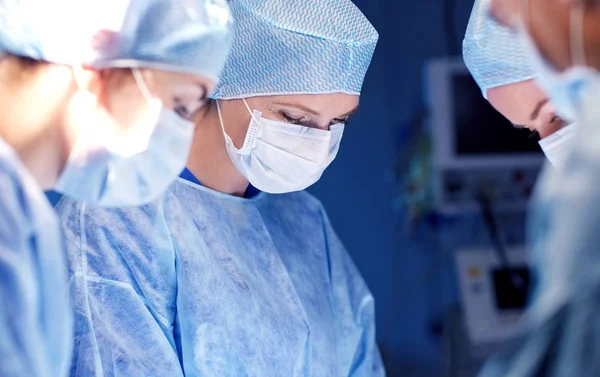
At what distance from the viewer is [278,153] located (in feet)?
4.68

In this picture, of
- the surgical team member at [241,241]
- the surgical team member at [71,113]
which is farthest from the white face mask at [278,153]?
the surgical team member at [71,113]

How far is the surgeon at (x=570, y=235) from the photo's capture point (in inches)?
27.4

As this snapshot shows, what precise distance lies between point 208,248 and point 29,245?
1.96ft

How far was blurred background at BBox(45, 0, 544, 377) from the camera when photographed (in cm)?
234

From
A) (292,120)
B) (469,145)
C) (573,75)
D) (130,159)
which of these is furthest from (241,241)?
(469,145)

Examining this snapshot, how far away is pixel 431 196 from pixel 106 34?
1.80 meters

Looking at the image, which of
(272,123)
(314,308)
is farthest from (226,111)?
(314,308)

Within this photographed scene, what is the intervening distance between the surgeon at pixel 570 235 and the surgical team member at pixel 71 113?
0.48m

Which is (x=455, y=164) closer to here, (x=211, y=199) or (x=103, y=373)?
(x=211, y=199)

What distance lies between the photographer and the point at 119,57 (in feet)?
2.99

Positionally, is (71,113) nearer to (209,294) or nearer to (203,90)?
(203,90)

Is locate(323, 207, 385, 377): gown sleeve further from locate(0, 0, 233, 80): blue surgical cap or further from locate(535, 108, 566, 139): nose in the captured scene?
locate(0, 0, 233, 80): blue surgical cap

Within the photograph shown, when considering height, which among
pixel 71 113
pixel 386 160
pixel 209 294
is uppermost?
pixel 71 113

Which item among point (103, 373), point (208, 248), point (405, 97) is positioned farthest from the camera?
point (405, 97)
